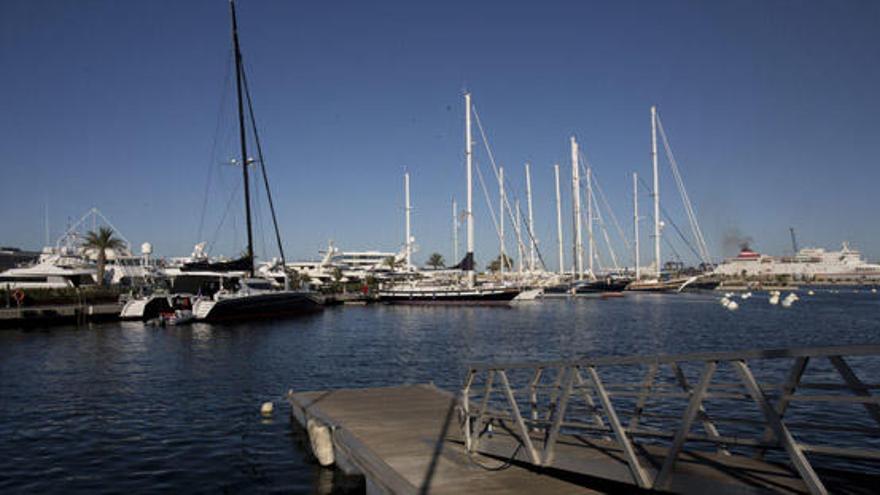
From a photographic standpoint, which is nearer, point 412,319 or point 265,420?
point 265,420

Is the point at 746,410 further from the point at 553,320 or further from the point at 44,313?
the point at 44,313

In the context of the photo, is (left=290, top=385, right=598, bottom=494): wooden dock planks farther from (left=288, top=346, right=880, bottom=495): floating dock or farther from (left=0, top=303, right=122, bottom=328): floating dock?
(left=0, top=303, right=122, bottom=328): floating dock

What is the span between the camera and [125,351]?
3656 cm

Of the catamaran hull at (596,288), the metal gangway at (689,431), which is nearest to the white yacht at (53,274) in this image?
the catamaran hull at (596,288)

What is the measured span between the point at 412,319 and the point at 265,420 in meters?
43.3

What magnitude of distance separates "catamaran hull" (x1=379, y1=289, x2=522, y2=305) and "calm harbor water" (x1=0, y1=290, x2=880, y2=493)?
15760 millimetres

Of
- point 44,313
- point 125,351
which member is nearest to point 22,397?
point 125,351

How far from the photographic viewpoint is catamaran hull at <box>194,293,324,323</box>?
5716 centimetres

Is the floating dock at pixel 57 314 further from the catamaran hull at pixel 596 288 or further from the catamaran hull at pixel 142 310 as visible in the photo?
the catamaran hull at pixel 596 288

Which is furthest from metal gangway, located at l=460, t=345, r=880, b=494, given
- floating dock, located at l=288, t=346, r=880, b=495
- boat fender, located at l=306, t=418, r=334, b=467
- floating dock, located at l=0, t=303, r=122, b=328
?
floating dock, located at l=0, t=303, r=122, b=328

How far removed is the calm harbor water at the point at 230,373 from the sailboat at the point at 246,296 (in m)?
2.43

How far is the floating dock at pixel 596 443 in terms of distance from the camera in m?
6.18

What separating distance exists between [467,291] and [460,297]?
3.63 feet

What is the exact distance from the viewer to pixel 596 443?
9.99 meters
